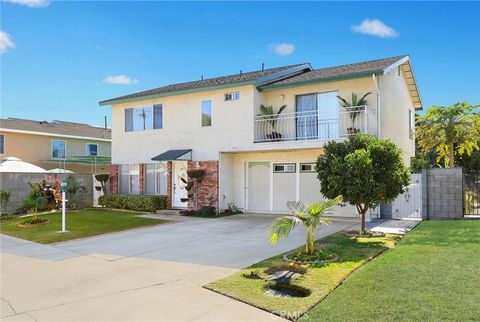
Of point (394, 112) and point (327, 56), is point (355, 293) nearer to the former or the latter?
point (394, 112)

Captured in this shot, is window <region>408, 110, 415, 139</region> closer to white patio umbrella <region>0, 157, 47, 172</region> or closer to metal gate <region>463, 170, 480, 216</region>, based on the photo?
metal gate <region>463, 170, 480, 216</region>

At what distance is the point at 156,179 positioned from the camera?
20672 mm

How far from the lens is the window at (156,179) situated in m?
20.3

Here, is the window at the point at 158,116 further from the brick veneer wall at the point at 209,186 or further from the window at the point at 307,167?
the window at the point at 307,167

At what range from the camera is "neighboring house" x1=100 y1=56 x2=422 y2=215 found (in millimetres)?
16000

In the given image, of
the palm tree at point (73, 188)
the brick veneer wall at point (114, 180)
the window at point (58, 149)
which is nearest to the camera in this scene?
the palm tree at point (73, 188)

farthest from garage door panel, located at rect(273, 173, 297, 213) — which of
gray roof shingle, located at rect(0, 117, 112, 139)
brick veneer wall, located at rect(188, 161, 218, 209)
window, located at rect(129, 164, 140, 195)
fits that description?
gray roof shingle, located at rect(0, 117, 112, 139)

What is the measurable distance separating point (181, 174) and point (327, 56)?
1006cm

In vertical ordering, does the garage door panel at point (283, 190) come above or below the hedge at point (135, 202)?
above

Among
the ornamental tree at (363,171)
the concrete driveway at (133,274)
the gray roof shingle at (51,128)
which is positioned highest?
the gray roof shingle at (51,128)

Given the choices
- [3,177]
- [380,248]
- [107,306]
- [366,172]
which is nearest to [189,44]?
[3,177]

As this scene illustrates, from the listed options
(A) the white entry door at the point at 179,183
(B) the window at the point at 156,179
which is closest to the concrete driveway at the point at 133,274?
(A) the white entry door at the point at 179,183

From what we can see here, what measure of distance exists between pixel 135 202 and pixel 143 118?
4595 millimetres

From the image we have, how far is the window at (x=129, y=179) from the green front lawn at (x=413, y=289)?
15.5 metres
